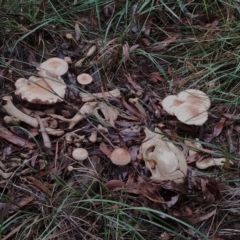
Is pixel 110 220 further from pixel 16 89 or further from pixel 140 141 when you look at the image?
pixel 16 89

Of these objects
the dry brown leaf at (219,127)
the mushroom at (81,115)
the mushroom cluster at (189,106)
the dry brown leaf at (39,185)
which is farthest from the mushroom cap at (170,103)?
the dry brown leaf at (39,185)

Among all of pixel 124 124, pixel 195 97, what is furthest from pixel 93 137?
pixel 195 97

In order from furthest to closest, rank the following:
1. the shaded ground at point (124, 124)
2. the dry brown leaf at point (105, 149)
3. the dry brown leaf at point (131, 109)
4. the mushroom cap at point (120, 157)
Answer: the dry brown leaf at point (131, 109)
the dry brown leaf at point (105, 149)
the mushroom cap at point (120, 157)
the shaded ground at point (124, 124)

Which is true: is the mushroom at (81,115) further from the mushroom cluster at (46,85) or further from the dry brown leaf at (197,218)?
the dry brown leaf at (197,218)

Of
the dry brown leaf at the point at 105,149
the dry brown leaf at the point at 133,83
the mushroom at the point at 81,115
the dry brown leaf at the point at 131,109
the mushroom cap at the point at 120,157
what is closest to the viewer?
the mushroom cap at the point at 120,157

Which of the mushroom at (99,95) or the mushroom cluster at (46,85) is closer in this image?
the mushroom cluster at (46,85)

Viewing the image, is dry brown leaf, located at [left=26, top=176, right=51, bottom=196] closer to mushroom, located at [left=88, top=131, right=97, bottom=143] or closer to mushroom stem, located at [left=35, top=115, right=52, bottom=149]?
mushroom stem, located at [left=35, top=115, right=52, bottom=149]

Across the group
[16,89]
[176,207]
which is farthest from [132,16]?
[176,207]
